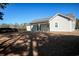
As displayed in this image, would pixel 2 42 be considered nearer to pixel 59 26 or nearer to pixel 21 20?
pixel 21 20

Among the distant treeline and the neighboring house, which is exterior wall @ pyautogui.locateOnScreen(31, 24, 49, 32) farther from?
the distant treeline

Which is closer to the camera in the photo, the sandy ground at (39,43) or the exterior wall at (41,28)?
the sandy ground at (39,43)

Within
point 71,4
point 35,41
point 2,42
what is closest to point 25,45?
point 35,41

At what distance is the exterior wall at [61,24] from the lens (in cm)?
350

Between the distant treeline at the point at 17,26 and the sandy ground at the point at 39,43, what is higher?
the distant treeline at the point at 17,26

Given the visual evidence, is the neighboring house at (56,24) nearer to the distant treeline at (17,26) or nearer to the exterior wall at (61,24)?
the exterior wall at (61,24)

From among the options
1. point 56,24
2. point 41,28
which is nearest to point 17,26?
point 41,28

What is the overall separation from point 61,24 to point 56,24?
10 cm

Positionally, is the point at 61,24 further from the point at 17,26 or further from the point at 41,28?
the point at 17,26

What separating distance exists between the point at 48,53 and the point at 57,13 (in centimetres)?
78

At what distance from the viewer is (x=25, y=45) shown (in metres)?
3.52

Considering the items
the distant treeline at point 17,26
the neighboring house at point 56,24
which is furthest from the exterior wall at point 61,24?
the distant treeline at point 17,26

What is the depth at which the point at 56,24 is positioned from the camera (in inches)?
140

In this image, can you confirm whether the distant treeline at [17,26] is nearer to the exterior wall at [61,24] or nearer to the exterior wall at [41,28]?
the exterior wall at [41,28]
